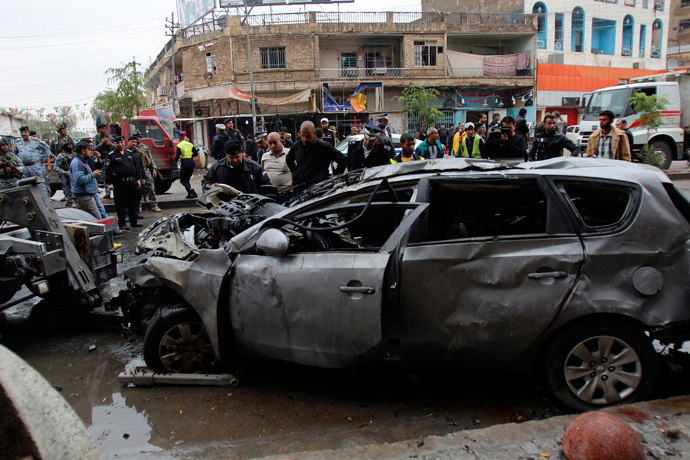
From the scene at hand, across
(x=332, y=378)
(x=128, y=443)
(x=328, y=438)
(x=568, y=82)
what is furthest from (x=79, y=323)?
(x=568, y=82)

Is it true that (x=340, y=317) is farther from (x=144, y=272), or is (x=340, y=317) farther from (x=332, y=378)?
(x=144, y=272)

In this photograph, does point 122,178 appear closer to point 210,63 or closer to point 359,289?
point 359,289

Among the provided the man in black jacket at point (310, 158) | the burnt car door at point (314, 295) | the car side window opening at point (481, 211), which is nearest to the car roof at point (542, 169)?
the car side window opening at point (481, 211)

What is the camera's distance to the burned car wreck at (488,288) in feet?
9.00

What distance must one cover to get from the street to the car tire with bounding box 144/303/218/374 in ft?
0.58

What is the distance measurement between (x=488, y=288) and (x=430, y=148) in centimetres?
754

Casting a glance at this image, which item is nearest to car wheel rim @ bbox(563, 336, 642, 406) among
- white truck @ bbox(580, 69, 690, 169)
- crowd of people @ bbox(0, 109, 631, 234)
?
crowd of people @ bbox(0, 109, 631, 234)

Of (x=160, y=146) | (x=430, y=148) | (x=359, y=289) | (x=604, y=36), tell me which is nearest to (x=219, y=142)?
(x=160, y=146)

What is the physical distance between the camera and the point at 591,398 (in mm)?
2844

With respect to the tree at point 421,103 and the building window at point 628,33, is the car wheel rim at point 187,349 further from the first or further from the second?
the building window at point 628,33

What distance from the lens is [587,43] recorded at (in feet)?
110

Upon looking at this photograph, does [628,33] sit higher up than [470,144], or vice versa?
[628,33]

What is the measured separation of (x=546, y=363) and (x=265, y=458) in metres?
1.79

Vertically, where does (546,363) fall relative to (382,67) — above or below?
below
